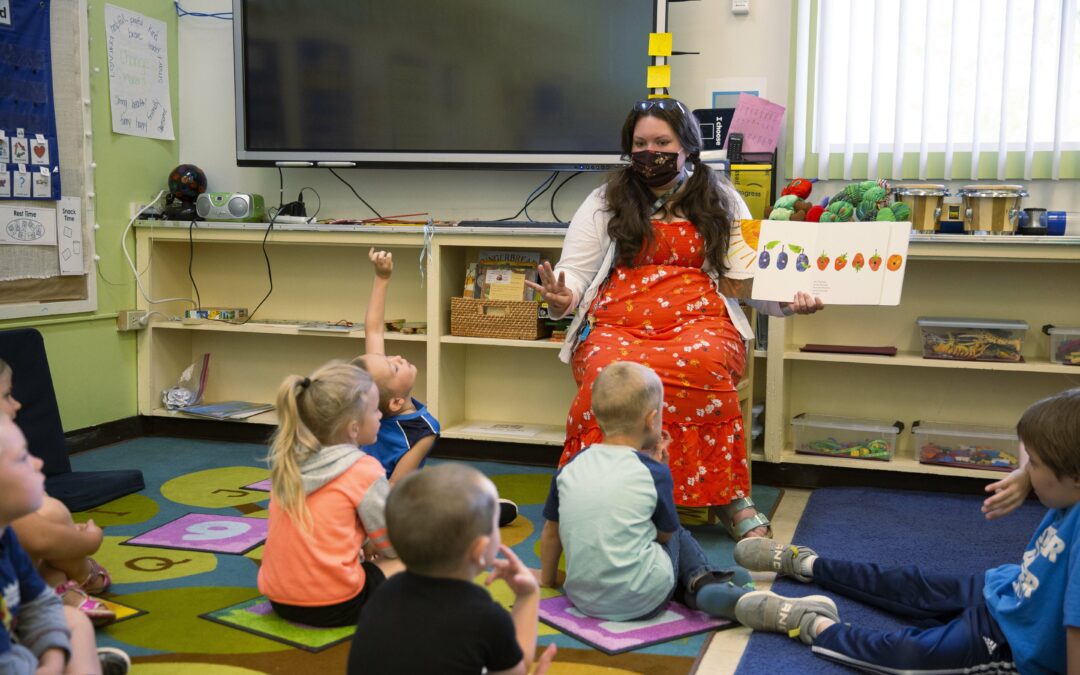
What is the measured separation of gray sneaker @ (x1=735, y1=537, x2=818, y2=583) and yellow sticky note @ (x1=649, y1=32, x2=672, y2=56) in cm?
176

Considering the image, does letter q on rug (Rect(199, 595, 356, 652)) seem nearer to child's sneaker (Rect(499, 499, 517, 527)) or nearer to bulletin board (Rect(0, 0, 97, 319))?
child's sneaker (Rect(499, 499, 517, 527))

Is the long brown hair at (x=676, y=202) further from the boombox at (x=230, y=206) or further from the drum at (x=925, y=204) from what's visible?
the boombox at (x=230, y=206)

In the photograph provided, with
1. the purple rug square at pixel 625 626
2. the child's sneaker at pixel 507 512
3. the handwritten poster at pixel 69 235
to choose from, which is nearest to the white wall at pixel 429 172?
the handwritten poster at pixel 69 235

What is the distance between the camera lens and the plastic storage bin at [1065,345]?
3.12 meters

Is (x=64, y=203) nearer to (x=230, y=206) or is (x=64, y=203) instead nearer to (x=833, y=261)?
(x=230, y=206)

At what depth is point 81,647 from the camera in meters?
1.50

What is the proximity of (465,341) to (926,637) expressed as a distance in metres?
2.10

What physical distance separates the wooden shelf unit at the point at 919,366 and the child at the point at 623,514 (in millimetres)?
1371

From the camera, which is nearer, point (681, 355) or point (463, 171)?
point (681, 355)

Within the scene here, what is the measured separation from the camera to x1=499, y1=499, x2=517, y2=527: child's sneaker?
2773 millimetres

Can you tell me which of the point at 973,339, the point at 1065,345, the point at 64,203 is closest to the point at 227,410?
the point at 64,203

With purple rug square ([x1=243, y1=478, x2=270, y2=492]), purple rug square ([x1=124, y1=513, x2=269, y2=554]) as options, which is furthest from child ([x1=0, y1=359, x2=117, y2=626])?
purple rug square ([x1=243, y1=478, x2=270, y2=492])

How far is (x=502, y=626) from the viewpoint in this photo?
1271 millimetres

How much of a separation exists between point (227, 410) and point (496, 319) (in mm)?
1166
